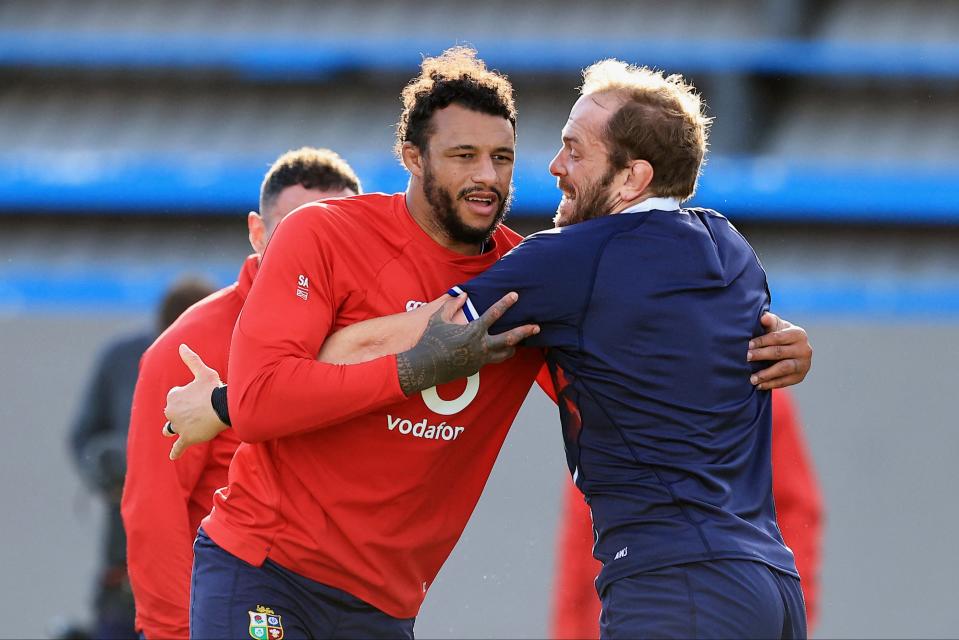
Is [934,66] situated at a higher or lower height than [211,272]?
higher

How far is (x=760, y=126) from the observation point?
12.5m

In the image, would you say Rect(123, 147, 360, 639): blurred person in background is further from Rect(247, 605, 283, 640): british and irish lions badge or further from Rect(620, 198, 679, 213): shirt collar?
Rect(620, 198, 679, 213): shirt collar

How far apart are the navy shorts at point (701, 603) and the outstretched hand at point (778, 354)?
47 cm

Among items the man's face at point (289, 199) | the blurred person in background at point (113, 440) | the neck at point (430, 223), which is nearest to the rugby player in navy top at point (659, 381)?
the neck at point (430, 223)

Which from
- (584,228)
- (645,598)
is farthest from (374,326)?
(645,598)

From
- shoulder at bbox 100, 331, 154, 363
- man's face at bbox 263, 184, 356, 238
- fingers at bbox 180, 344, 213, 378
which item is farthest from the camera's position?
shoulder at bbox 100, 331, 154, 363

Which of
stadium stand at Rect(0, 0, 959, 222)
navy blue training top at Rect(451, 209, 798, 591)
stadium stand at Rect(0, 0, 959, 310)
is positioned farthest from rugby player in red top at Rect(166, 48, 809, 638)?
stadium stand at Rect(0, 0, 959, 222)

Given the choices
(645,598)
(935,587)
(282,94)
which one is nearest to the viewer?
(645,598)

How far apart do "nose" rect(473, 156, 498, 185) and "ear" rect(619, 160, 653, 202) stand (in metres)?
0.40

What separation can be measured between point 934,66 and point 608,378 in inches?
393

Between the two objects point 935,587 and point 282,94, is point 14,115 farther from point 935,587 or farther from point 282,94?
point 935,587

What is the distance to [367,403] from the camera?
3369 millimetres

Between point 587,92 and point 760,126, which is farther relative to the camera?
point 760,126

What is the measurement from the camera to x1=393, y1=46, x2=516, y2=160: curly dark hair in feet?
12.3
